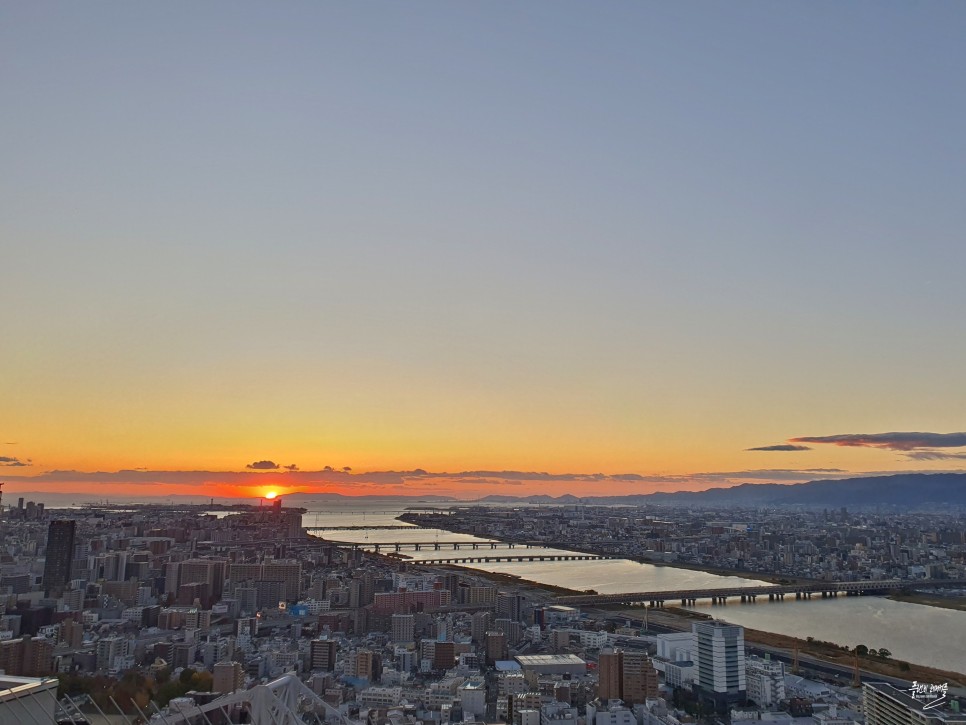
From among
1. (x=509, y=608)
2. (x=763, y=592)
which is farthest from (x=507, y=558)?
(x=509, y=608)

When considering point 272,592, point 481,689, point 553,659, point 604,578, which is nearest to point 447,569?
point 604,578

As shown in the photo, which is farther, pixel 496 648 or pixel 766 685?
pixel 496 648

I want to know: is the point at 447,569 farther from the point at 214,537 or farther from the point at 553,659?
the point at 553,659

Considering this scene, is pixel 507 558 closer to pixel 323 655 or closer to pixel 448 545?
pixel 448 545

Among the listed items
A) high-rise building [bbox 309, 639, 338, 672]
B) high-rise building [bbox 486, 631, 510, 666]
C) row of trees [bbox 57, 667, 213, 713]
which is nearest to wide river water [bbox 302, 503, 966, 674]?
high-rise building [bbox 486, 631, 510, 666]

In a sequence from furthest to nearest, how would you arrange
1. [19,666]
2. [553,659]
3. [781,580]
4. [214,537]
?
[214,537], [781,580], [553,659], [19,666]

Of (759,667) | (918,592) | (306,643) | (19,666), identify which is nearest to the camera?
(19,666)
